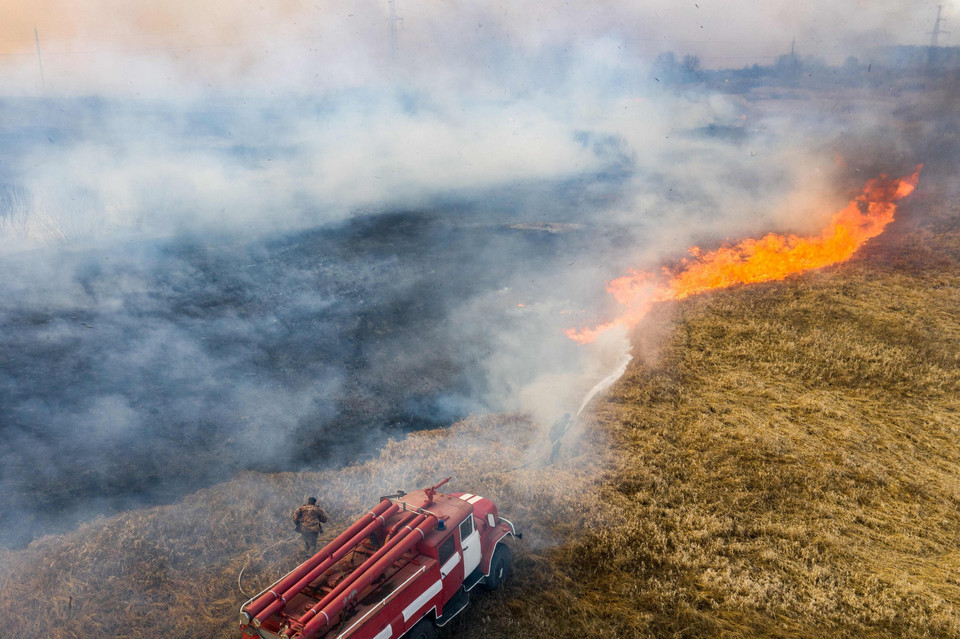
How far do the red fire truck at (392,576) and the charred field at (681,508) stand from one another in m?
0.91

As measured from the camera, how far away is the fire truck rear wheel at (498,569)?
902 cm

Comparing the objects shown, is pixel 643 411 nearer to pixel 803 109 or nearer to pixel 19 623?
pixel 19 623

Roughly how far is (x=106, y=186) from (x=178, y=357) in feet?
36.5

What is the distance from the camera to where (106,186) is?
900 inches

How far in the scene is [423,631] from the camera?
770 centimetres

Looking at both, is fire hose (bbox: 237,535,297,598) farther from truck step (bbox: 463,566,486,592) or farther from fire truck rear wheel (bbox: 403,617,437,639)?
truck step (bbox: 463,566,486,592)

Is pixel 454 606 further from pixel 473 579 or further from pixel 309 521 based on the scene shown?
pixel 309 521

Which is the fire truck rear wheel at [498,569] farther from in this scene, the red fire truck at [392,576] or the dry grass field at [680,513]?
the dry grass field at [680,513]

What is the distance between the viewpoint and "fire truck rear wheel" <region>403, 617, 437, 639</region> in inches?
296

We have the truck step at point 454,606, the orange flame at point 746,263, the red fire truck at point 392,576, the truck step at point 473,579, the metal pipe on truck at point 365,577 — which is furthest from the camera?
the orange flame at point 746,263

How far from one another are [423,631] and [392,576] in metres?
1.01

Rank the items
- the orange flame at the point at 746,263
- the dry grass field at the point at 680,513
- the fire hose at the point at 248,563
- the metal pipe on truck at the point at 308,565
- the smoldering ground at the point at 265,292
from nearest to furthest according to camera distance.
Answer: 1. the metal pipe on truck at the point at 308,565
2. the dry grass field at the point at 680,513
3. the fire hose at the point at 248,563
4. the smoldering ground at the point at 265,292
5. the orange flame at the point at 746,263

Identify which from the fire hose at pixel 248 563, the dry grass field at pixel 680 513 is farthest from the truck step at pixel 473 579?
the fire hose at pixel 248 563

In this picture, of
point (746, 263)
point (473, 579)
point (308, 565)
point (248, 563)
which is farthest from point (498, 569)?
point (746, 263)
